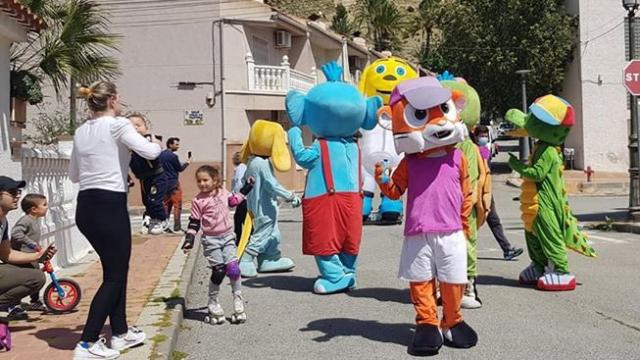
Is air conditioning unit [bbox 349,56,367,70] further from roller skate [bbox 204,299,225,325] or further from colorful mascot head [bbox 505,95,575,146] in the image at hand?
roller skate [bbox 204,299,225,325]

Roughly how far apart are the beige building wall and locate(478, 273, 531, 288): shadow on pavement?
25.4 metres

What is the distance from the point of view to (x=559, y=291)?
8.20 m

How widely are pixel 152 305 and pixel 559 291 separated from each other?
14.0 ft

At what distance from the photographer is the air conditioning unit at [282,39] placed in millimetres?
28078

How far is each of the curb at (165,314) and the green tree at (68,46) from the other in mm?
3466

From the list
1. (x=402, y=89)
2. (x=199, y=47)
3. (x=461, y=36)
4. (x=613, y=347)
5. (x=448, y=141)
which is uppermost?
(x=461, y=36)

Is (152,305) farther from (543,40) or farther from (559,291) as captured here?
(543,40)

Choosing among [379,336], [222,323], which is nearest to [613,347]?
[379,336]

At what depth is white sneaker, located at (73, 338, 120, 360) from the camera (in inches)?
208

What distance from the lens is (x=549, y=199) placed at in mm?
8234

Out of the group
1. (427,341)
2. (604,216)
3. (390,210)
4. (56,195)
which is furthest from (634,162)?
(427,341)

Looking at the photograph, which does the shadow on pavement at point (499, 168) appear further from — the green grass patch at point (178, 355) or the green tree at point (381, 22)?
the green grass patch at point (178, 355)

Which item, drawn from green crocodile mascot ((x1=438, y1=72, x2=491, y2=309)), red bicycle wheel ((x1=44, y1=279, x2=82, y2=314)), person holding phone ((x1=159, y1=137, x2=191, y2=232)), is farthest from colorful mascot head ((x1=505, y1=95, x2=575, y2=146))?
person holding phone ((x1=159, y1=137, x2=191, y2=232))

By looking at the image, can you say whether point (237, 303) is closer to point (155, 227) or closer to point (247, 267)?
point (247, 267)
